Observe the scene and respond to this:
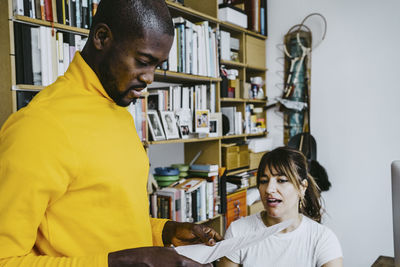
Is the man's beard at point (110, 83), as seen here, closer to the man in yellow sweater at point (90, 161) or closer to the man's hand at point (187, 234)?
the man in yellow sweater at point (90, 161)

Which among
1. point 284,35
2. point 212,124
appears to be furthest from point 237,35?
point 212,124

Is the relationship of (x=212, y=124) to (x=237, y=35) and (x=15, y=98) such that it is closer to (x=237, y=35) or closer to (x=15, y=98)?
(x=237, y=35)

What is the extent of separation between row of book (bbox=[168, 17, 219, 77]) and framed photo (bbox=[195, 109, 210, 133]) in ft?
0.97

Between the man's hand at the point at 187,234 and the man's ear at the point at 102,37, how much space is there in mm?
538

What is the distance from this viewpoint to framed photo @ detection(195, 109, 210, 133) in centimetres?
268

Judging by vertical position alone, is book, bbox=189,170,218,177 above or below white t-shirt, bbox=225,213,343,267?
above

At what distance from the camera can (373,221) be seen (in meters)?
3.22

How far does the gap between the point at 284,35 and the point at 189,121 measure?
1617 mm

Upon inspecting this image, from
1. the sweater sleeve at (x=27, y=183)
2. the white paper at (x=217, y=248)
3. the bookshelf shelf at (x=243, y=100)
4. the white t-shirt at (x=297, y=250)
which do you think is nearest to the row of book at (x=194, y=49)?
the bookshelf shelf at (x=243, y=100)

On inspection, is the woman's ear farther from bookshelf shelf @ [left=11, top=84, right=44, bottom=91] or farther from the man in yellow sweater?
bookshelf shelf @ [left=11, top=84, right=44, bottom=91]

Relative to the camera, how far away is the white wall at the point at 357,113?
3.12 m

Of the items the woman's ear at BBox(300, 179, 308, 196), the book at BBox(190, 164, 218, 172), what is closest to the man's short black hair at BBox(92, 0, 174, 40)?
the woman's ear at BBox(300, 179, 308, 196)

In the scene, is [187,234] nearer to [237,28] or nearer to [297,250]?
[297,250]

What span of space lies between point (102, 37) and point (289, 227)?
48.7 inches
